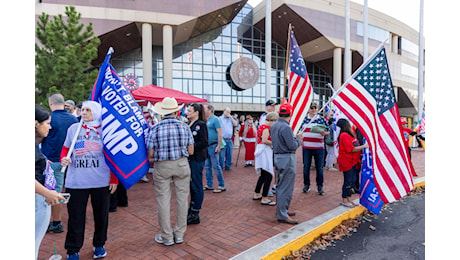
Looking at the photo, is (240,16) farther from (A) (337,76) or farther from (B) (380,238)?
(B) (380,238)

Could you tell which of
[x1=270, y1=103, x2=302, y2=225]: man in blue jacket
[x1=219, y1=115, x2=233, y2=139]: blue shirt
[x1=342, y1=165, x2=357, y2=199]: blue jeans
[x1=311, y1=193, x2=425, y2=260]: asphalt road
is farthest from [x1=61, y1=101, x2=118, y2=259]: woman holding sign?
[x1=219, y1=115, x2=233, y2=139]: blue shirt

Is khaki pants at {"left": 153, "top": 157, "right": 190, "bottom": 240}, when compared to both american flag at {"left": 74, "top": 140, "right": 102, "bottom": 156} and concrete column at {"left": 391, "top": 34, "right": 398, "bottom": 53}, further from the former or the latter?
concrete column at {"left": 391, "top": 34, "right": 398, "bottom": 53}

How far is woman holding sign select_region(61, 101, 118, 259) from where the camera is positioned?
120 inches

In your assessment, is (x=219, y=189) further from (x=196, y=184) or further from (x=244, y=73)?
(x=244, y=73)

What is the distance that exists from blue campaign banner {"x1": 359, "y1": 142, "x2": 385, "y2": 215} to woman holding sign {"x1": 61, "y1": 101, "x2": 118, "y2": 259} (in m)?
4.09

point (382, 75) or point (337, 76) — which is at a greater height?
point (337, 76)

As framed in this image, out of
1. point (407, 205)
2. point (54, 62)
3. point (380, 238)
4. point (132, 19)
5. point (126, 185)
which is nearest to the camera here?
point (126, 185)

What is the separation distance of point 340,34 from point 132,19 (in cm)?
1842

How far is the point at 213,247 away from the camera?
11.5ft

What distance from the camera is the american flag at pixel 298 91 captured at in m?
5.64

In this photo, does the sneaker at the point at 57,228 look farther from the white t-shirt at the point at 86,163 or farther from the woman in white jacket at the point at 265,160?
the woman in white jacket at the point at 265,160

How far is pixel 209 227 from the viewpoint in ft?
13.7

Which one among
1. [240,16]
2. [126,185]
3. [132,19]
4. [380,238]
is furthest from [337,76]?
[126,185]

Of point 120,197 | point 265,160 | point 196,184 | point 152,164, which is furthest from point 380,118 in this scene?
point 120,197
